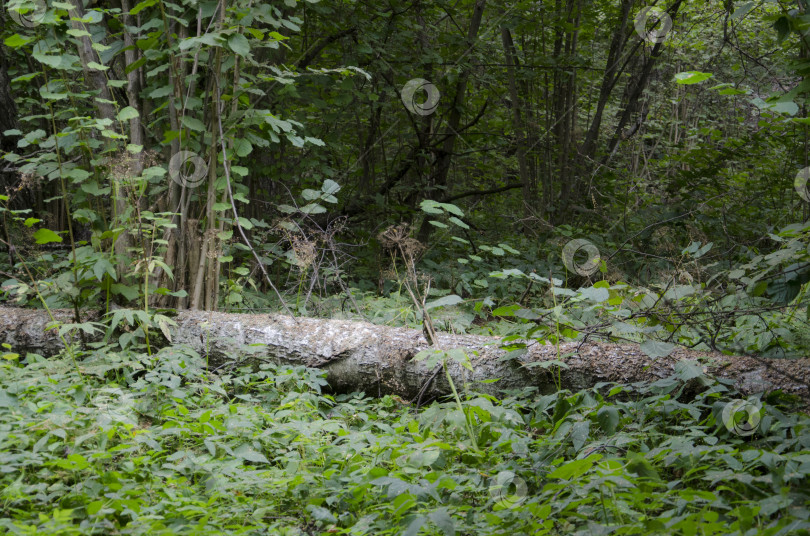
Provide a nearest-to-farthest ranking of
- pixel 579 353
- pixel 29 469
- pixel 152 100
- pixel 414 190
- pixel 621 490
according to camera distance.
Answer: pixel 621 490, pixel 29 469, pixel 579 353, pixel 152 100, pixel 414 190

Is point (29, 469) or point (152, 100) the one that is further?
point (152, 100)

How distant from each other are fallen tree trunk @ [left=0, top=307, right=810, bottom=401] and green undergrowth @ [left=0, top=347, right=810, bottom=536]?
22 centimetres

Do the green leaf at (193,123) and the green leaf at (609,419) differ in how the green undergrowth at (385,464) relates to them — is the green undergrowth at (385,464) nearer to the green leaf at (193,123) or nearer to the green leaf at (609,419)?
the green leaf at (609,419)

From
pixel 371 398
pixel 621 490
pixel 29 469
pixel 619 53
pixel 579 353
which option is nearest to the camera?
pixel 621 490

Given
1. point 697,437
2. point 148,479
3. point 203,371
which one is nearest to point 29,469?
point 148,479

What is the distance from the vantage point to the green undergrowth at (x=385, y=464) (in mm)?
1707

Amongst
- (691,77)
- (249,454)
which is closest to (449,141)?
(691,77)

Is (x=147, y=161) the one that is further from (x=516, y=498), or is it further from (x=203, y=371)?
(x=516, y=498)

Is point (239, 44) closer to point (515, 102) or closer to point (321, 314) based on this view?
point (321, 314)

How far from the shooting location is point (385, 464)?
2.33 m

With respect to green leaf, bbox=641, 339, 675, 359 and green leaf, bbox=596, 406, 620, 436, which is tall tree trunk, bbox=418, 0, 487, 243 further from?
green leaf, bbox=596, 406, 620, 436

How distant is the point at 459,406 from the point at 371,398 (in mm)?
1017

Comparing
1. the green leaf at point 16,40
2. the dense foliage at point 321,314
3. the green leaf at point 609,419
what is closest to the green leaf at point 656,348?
the dense foliage at point 321,314

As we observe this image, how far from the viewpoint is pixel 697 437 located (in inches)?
87.7
